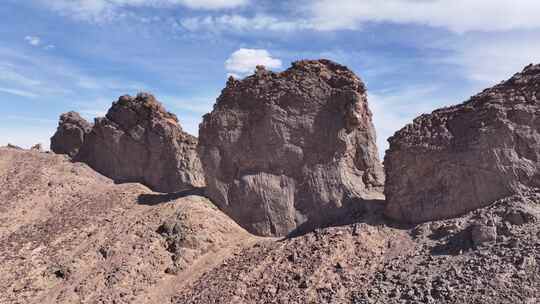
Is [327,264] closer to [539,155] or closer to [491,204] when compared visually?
[491,204]

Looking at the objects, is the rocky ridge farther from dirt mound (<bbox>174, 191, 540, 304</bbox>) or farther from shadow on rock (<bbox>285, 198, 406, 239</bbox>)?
dirt mound (<bbox>174, 191, 540, 304</bbox>)

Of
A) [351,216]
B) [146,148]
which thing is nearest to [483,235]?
[351,216]

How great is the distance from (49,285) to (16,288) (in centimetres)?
99

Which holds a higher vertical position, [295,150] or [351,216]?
[295,150]

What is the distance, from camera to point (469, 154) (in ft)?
51.1

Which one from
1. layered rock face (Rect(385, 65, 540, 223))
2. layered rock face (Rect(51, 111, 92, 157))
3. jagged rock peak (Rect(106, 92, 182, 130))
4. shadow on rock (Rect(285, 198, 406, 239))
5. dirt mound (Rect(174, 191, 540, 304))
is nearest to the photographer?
dirt mound (Rect(174, 191, 540, 304))

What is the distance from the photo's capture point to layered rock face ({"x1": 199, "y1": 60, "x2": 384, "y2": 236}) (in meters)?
18.2

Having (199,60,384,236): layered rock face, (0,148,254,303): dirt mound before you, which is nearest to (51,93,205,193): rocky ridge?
(0,148,254,303): dirt mound

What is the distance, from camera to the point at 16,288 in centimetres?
1623

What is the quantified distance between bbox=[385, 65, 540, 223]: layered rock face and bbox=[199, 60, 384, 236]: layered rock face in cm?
189

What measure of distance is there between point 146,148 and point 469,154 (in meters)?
15.4

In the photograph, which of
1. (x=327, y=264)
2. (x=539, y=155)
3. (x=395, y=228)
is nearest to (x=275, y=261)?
(x=327, y=264)

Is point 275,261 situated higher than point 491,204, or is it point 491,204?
point 491,204

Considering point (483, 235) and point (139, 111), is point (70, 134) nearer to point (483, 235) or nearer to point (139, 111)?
point (139, 111)
